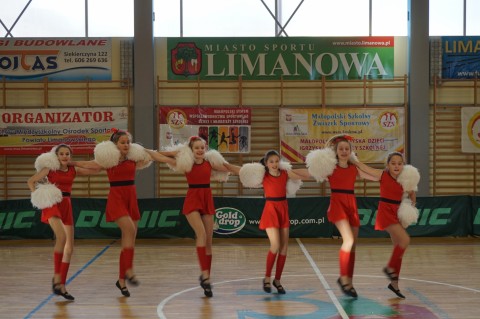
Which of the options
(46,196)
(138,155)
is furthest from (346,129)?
(46,196)

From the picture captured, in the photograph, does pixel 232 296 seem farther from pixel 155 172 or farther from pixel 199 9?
pixel 199 9

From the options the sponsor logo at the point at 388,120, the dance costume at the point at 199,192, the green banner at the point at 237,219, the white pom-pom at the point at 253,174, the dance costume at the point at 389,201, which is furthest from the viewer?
the sponsor logo at the point at 388,120

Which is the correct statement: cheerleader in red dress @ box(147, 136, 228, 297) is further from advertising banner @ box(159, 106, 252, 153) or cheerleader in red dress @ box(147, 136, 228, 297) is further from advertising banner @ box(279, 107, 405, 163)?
advertising banner @ box(279, 107, 405, 163)

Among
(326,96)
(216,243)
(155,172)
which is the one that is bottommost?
(216,243)

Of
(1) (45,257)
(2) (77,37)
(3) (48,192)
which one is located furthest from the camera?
(2) (77,37)

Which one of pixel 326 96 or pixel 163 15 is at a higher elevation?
pixel 163 15

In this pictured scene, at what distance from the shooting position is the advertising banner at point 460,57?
14.5 meters

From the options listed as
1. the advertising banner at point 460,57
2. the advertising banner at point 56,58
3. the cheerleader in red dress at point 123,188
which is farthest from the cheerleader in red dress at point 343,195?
the advertising banner at point 56,58

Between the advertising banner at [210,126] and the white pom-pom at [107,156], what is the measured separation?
7875 mm

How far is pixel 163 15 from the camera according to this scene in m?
14.9

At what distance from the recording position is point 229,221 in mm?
11719

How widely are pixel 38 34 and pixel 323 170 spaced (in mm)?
10322

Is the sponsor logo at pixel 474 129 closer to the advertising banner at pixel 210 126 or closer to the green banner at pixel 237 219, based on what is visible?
the green banner at pixel 237 219

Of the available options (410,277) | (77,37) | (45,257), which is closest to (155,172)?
(77,37)
